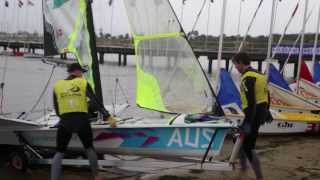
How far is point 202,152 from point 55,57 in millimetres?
3488

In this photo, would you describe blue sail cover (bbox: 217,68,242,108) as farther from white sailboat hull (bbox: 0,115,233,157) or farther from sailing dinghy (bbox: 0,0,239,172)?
white sailboat hull (bbox: 0,115,233,157)

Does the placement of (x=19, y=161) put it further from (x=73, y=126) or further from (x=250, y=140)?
(x=250, y=140)

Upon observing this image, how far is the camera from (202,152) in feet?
23.0

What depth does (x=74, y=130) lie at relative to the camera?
6.53 meters

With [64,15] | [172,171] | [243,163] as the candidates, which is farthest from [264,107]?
[64,15]

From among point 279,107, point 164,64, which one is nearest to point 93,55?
point 164,64

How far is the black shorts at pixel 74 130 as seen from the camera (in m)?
6.52

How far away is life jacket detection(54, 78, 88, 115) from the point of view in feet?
21.3

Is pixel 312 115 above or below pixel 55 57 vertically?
below

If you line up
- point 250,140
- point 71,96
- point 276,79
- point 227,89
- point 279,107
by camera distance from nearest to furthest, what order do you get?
point 71,96
point 250,140
point 227,89
point 279,107
point 276,79

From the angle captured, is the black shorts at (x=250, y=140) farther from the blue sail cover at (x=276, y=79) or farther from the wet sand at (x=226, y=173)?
the blue sail cover at (x=276, y=79)

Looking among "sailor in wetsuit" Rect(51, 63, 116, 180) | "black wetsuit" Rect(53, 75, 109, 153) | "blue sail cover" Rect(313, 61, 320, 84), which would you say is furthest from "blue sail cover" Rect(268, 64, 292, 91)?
"sailor in wetsuit" Rect(51, 63, 116, 180)

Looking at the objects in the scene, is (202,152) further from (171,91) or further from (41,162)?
(41,162)

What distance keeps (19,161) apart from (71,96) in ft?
7.42
